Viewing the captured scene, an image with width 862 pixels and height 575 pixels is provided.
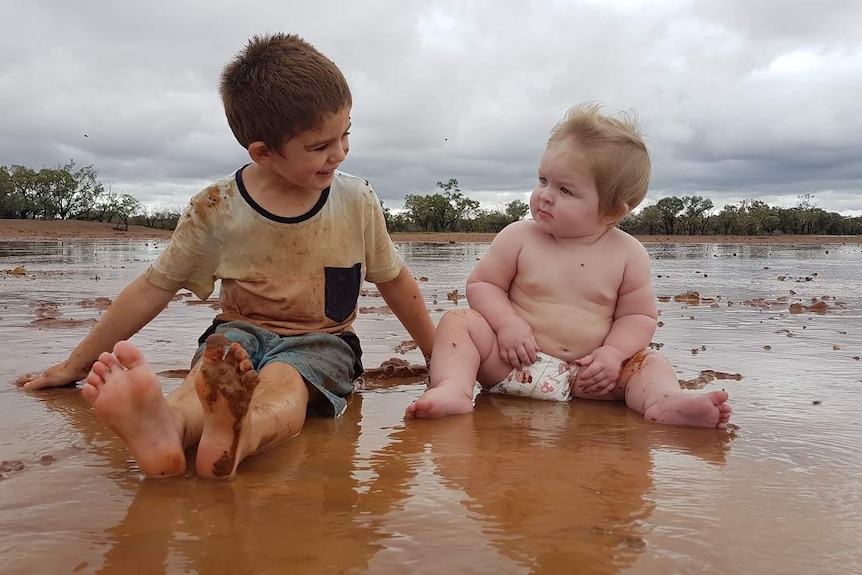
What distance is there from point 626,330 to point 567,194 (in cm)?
57

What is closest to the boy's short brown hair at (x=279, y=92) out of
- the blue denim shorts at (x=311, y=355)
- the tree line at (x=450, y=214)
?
the blue denim shorts at (x=311, y=355)

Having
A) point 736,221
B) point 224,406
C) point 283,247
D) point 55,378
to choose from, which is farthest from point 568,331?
point 736,221

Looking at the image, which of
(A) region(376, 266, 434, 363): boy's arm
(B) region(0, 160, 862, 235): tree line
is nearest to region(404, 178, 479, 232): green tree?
(B) region(0, 160, 862, 235): tree line

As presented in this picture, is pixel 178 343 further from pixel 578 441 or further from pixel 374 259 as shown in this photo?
pixel 578 441

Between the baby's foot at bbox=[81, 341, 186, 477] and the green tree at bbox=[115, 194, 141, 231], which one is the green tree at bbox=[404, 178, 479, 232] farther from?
the baby's foot at bbox=[81, 341, 186, 477]

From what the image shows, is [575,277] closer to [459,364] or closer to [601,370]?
[601,370]

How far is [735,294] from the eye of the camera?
767 centimetres

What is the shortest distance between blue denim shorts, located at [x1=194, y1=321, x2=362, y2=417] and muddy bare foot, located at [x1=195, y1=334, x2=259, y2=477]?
0.74 metres

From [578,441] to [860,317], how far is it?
419 centimetres

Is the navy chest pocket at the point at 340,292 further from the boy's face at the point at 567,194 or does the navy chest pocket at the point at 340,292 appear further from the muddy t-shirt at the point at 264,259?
the boy's face at the point at 567,194

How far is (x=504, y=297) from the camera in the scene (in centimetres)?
301

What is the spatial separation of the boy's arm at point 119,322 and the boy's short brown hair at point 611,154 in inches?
64.7

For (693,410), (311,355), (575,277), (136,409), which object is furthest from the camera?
(575,277)

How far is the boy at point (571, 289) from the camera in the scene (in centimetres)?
283
